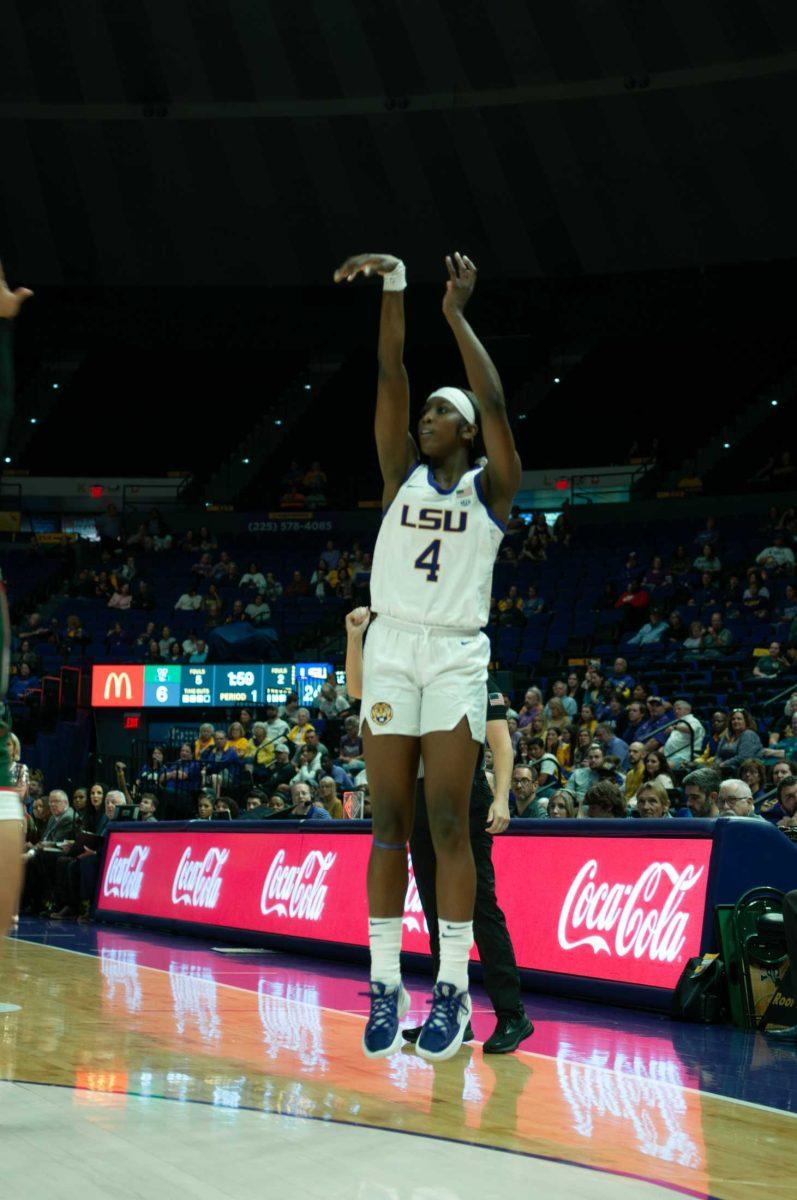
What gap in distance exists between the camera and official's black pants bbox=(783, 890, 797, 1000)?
6.30m

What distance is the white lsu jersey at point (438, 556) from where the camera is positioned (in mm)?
4473

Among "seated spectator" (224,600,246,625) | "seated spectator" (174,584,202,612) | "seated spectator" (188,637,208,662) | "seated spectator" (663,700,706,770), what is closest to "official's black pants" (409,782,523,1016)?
"seated spectator" (663,700,706,770)

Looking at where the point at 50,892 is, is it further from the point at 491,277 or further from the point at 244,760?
the point at 491,277

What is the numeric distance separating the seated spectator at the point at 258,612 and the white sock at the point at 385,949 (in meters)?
21.8

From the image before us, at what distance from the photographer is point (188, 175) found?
93.8ft

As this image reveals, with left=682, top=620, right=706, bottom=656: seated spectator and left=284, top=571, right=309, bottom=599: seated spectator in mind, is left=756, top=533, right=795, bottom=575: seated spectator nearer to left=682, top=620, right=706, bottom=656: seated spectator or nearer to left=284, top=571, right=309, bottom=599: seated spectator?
left=682, top=620, right=706, bottom=656: seated spectator

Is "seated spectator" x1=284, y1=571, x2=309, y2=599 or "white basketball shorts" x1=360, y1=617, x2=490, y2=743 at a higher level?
"seated spectator" x1=284, y1=571, x2=309, y2=599

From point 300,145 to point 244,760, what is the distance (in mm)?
14950

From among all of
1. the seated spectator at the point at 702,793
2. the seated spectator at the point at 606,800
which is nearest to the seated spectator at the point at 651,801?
the seated spectator at the point at 606,800

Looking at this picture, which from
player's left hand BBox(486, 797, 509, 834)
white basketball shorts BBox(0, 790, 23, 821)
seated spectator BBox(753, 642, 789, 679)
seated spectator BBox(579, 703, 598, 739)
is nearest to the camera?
white basketball shorts BBox(0, 790, 23, 821)

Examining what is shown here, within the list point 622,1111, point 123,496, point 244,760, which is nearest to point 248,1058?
point 622,1111

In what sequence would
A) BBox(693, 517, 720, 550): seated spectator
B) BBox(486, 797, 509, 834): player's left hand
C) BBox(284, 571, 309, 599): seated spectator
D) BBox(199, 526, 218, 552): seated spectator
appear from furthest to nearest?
1. BBox(199, 526, 218, 552): seated spectator
2. BBox(284, 571, 309, 599): seated spectator
3. BBox(693, 517, 720, 550): seated spectator
4. BBox(486, 797, 509, 834): player's left hand

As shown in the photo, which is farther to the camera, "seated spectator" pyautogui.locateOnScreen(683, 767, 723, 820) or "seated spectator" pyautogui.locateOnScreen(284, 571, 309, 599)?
"seated spectator" pyautogui.locateOnScreen(284, 571, 309, 599)

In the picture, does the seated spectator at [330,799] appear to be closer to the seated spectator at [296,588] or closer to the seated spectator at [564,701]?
the seated spectator at [564,701]
